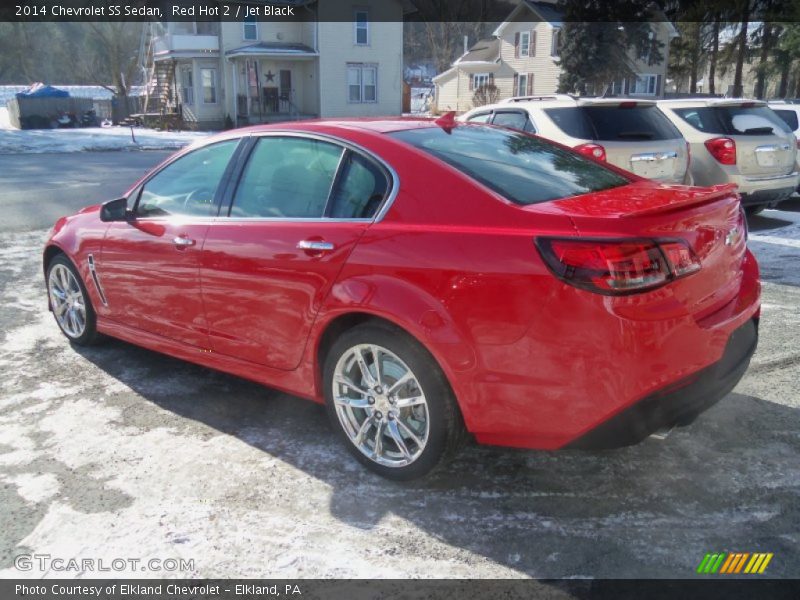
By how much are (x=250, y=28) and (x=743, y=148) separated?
101ft

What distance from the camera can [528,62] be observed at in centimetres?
4562

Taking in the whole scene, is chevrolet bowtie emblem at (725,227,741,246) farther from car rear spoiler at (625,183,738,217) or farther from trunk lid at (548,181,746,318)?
car rear spoiler at (625,183,738,217)

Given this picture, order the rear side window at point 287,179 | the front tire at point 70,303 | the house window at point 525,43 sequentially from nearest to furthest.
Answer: the rear side window at point 287,179, the front tire at point 70,303, the house window at point 525,43

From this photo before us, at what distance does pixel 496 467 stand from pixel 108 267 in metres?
2.74

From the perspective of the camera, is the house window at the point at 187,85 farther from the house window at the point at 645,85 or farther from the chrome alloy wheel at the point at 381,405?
the chrome alloy wheel at the point at 381,405

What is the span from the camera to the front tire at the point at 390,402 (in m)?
3.07

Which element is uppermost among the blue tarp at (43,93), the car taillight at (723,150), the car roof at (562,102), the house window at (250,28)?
the house window at (250,28)

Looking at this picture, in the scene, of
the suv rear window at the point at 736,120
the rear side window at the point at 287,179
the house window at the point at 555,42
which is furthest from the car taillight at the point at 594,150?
the house window at the point at 555,42

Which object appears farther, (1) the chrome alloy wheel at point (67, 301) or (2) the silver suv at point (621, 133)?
(2) the silver suv at point (621, 133)

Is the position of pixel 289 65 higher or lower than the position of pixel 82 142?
higher

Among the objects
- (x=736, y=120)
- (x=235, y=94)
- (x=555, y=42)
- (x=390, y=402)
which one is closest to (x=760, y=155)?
(x=736, y=120)

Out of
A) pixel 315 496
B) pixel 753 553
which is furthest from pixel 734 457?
pixel 315 496

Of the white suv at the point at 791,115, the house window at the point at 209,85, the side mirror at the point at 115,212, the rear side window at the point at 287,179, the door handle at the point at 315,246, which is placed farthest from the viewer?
the house window at the point at 209,85

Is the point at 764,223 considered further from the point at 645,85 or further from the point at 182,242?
the point at 645,85
